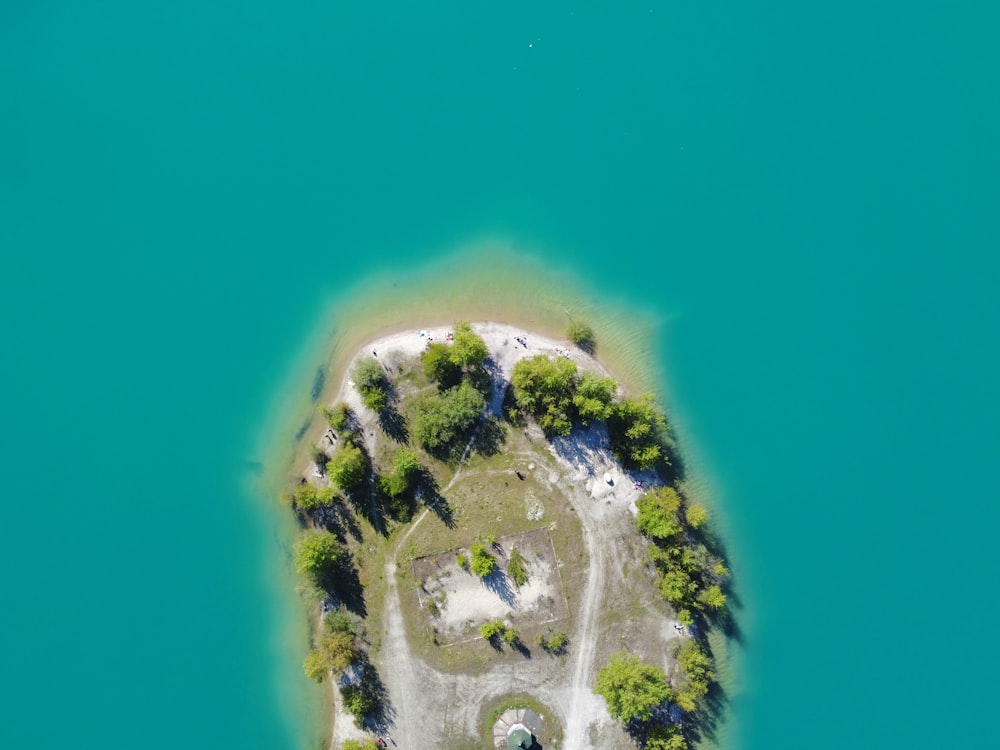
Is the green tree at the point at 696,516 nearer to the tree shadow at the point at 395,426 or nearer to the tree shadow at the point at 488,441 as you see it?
the tree shadow at the point at 488,441

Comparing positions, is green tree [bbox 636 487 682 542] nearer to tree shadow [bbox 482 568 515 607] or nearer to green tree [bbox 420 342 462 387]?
tree shadow [bbox 482 568 515 607]

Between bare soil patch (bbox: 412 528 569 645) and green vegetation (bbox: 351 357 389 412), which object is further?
bare soil patch (bbox: 412 528 569 645)

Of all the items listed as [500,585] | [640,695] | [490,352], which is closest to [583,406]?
[490,352]

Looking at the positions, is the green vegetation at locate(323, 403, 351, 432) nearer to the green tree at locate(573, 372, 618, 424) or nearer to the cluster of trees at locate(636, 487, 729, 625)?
the green tree at locate(573, 372, 618, 424)

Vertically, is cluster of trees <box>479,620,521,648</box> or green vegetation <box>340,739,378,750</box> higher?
cluster of trees <box>479,620,521,648</box>

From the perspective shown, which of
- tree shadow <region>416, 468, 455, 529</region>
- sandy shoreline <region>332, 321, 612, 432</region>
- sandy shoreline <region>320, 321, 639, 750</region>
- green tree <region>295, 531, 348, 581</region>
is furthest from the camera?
sandy shoreline <region>332, 321, 612, 432</region>

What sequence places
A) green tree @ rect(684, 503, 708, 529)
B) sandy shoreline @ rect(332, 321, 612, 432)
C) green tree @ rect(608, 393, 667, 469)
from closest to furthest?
1. green tree @ rect(608, 393, 667, 469)
2. green tree @ rect(684, 503, 708, 529)
3. sandy shoreline @ rect(332, 321, 612, 432)

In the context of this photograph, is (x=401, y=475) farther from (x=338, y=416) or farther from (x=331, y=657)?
(x=331, y=657)

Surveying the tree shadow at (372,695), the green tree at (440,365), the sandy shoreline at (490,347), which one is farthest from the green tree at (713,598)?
the tree shadow at (372,695)

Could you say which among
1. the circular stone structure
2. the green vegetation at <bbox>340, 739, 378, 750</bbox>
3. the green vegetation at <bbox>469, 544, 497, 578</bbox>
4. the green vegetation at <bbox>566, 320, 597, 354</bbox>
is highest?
the green vegetation at <bbox>566, 320, 597, 354</bbox>

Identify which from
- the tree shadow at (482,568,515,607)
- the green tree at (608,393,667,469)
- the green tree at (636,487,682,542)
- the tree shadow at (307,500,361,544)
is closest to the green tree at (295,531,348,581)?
the tree shadow at (307,500,361,544)
